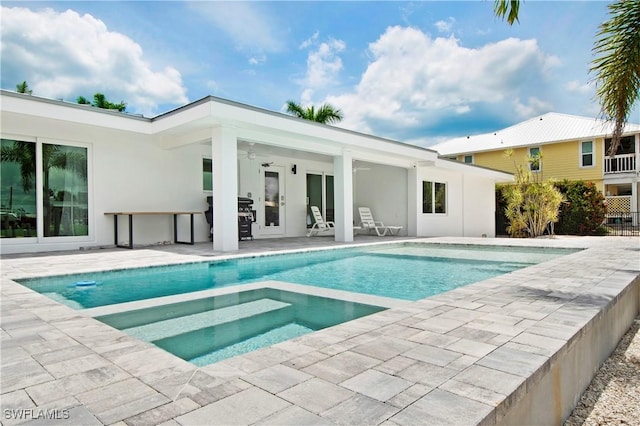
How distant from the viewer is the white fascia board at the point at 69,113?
259 inches

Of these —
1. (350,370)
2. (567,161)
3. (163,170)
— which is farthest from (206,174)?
(567,161)

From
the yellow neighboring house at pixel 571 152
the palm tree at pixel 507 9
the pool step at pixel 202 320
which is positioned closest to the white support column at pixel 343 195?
the palm tree at pixel 507 9

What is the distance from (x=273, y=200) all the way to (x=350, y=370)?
36.0 feet

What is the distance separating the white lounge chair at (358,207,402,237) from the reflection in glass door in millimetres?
3017

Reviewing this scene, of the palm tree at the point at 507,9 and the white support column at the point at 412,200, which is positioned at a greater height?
the palm tree at the point at 507,9

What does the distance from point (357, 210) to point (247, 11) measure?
27.6ft

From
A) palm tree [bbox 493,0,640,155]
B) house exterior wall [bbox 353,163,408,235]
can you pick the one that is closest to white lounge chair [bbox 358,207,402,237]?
house exterior wall [bbox 353,163,408,235]

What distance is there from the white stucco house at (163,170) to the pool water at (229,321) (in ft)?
13.4

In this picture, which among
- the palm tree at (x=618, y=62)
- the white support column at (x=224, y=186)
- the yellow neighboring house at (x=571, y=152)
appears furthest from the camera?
the yellow neighboring house at (x=571, y=152)

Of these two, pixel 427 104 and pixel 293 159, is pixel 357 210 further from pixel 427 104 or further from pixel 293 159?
pixel 427 104

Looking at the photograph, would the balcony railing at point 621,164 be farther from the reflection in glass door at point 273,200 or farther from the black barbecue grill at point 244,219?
the black barbecue grill at point 244,219

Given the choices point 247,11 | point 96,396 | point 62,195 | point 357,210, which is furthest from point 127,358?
point 357,210

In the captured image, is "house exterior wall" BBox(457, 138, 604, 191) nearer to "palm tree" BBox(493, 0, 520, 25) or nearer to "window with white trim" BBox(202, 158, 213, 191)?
"window with white trim" BBox(202, 158, 213, 191)

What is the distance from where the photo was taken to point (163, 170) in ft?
32.2
